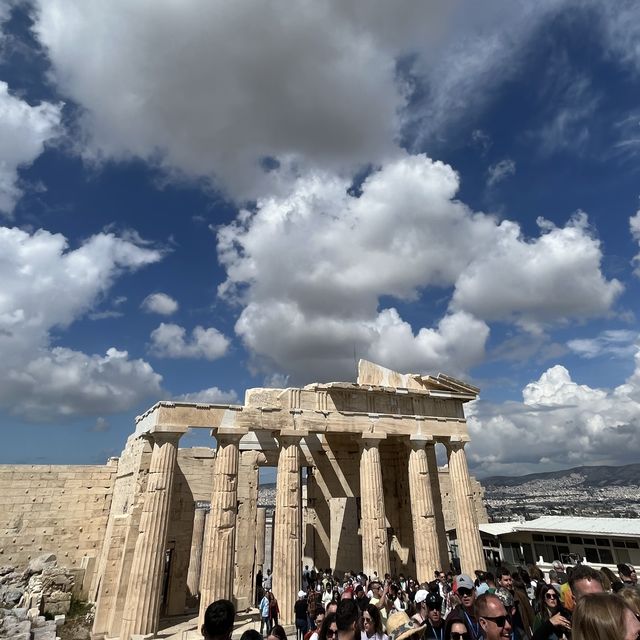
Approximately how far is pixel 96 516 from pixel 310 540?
11568 mm

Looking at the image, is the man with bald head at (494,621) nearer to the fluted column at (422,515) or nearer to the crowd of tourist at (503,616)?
the crowd of tourist at (503,616)

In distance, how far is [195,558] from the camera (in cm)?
2367

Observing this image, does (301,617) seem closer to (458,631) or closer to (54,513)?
(458,631)

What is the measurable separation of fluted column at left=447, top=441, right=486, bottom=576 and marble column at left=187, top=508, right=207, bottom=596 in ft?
44.7

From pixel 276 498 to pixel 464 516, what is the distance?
30.4ft

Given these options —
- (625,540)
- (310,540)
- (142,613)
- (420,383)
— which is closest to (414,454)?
(420,383)

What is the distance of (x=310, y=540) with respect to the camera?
950 inches

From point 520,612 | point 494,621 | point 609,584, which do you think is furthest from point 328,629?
point 609,584

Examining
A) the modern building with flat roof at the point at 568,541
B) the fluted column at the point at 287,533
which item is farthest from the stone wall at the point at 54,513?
the modern building with flat roof at the point at 568,541

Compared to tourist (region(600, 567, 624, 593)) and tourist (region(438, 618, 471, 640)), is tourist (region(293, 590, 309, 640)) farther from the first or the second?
tourist (region(438, 618, 471, 640))

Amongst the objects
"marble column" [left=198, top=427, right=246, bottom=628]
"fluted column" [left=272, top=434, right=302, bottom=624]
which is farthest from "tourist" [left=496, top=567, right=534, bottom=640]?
"marble column" [left=198, top=427, right=246, bottom=628]

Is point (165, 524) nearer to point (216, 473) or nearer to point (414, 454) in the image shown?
point (216, 473)

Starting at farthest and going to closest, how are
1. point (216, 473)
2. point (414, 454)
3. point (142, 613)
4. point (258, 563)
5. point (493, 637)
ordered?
point (258, 563) → point (414, 454) → point (216, 473) → point (142, 613) → point (493, 637)

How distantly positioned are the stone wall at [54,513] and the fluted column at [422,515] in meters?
16.0
